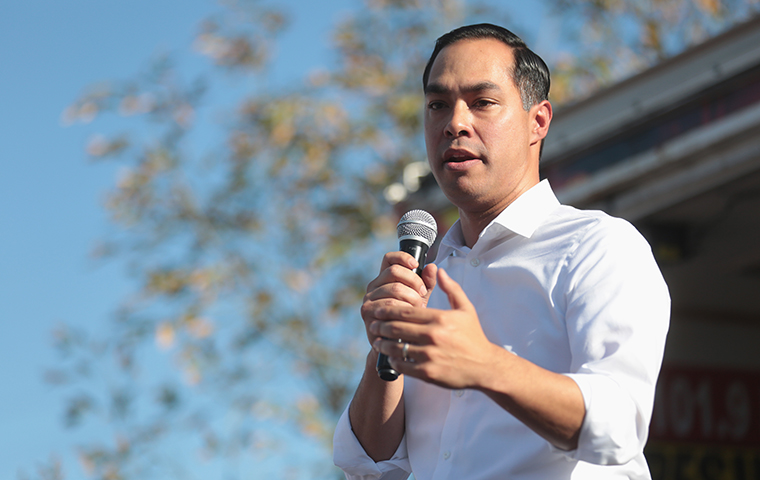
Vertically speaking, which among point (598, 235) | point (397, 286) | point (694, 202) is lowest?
point (397, 286)

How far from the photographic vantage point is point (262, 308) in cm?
937

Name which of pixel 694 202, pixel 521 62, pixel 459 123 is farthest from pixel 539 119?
pixel 694 202

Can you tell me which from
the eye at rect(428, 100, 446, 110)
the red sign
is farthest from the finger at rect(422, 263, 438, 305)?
the red sign

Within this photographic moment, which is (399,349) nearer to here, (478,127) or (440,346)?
(440,346)

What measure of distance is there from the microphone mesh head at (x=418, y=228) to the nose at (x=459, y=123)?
0.65ft

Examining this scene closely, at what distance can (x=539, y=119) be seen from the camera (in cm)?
173

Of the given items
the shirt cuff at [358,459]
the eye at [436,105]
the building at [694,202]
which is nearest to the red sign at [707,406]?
the building at [694,202]

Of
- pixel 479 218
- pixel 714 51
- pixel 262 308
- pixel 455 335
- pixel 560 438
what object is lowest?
pixel 560 438

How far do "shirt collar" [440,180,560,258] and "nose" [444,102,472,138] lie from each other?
0.19 m

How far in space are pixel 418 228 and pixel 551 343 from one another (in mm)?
387

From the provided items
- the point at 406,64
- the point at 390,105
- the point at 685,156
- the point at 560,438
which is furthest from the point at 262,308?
the point at 560,438

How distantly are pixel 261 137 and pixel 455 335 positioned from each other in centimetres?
874

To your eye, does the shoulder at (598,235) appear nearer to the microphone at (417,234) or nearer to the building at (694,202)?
the microphone at (417,234)

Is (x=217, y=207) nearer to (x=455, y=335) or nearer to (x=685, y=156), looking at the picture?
(x=685, y=156)
